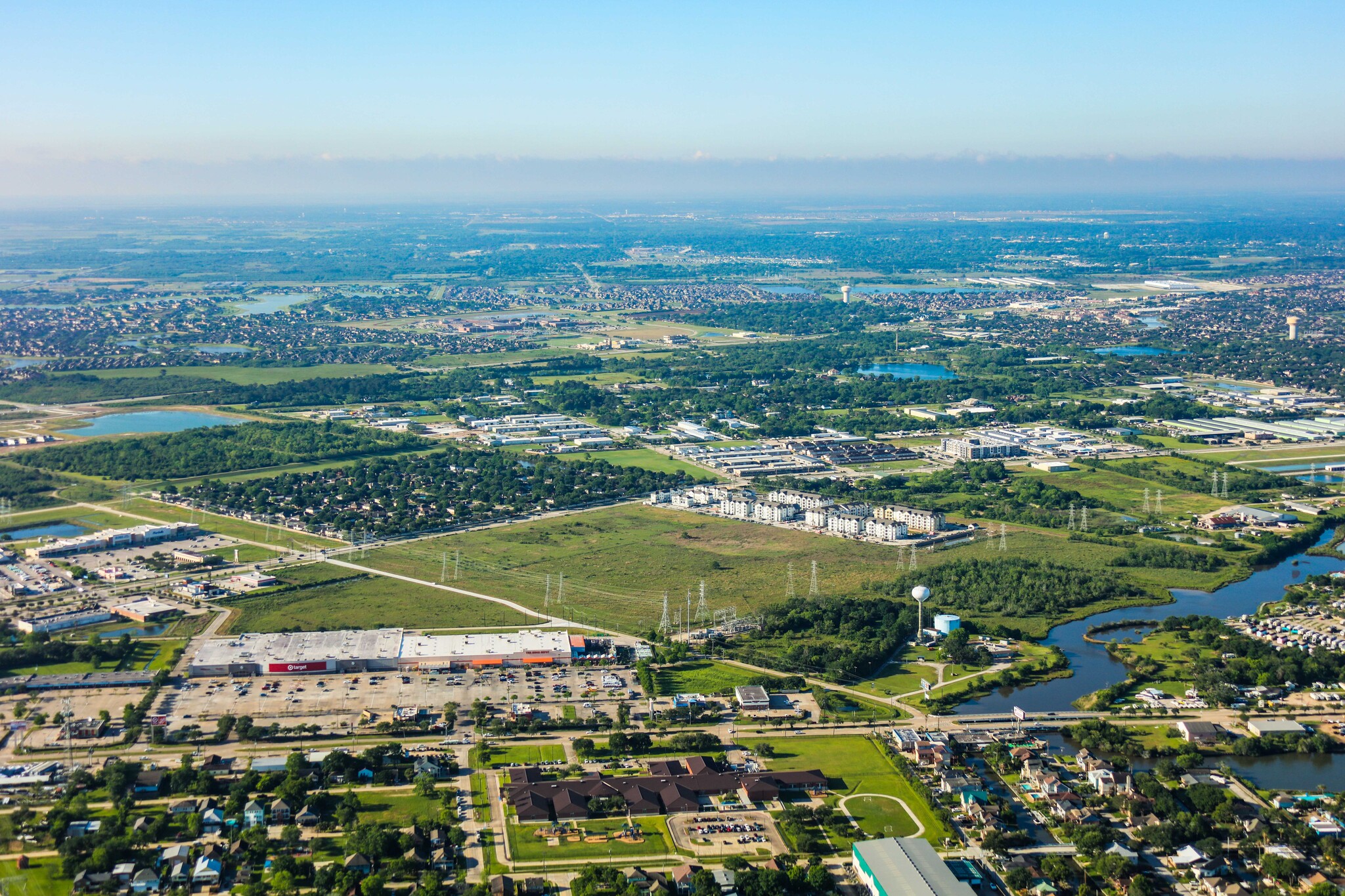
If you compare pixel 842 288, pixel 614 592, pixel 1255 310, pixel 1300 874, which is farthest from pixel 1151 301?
pixel 1300 874

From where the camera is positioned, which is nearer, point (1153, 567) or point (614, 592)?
point (614, 592)

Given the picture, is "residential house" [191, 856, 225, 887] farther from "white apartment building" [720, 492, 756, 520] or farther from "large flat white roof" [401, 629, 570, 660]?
"white apartment building" [720, 492, 756, 520]

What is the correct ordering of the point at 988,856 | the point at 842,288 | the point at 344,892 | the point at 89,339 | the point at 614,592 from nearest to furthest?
the point at 344,892
the point at 988,856
the point at 614,592
the point at 89,339
the point at 842,288

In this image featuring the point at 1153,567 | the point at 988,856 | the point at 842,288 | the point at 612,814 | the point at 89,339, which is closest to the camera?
the point at 988,856

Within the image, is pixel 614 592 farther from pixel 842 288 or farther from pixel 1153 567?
pixel 842 288

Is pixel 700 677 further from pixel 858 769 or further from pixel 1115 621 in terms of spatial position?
pixel 1115 621

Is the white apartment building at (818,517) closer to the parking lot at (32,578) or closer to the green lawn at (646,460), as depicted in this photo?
the green lawn at (646,460)

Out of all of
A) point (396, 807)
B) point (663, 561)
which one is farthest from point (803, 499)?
point (396, 807)
